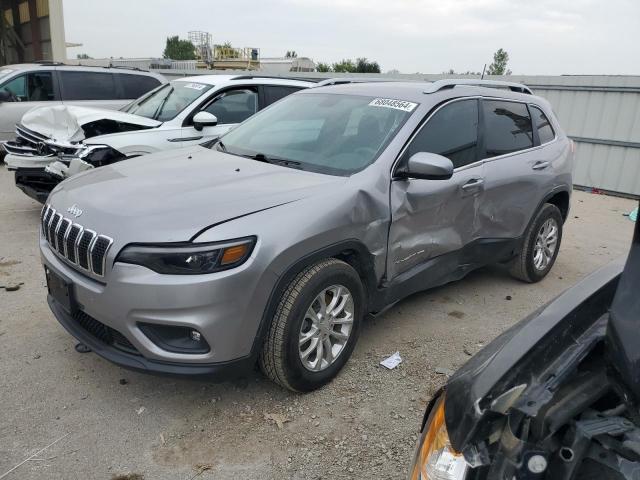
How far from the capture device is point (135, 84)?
9.61m

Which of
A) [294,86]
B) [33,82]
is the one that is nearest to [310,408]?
[294,86]

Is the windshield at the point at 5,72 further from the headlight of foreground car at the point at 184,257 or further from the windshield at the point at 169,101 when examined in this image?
the headlight of foreground car at the point at 184,257

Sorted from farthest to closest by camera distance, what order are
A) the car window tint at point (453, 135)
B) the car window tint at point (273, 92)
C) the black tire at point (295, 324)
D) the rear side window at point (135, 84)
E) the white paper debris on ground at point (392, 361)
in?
the rear side window at point (135, 84)
the car window tint at point (273, 92)
the car window tint at point (453, 135)
the white paper debris on ground at point (392, 361)
the black tire at point (295, 324)

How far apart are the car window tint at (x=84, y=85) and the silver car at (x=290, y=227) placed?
20.9 feet

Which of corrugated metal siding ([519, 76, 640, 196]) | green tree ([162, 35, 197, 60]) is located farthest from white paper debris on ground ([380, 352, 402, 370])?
green tree ([162, 35, 197, 60])

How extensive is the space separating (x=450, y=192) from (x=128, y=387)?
2.46 meters

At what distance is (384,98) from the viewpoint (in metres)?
3.67

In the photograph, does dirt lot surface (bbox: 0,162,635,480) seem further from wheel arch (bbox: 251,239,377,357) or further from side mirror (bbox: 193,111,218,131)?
side mirror (bbox: 193,111,218,131)

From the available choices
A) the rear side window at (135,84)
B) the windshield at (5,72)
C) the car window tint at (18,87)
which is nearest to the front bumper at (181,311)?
the rear side window at (135,84)

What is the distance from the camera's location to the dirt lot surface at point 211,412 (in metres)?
2.49

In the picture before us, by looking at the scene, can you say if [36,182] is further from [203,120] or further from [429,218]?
[429,218]

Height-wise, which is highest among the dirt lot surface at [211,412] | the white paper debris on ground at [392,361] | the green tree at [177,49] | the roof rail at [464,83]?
the green tree at [177,49]

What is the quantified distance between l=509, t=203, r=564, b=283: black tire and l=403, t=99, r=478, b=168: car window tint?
119 cm

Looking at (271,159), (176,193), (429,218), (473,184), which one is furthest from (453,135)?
(176,193)
